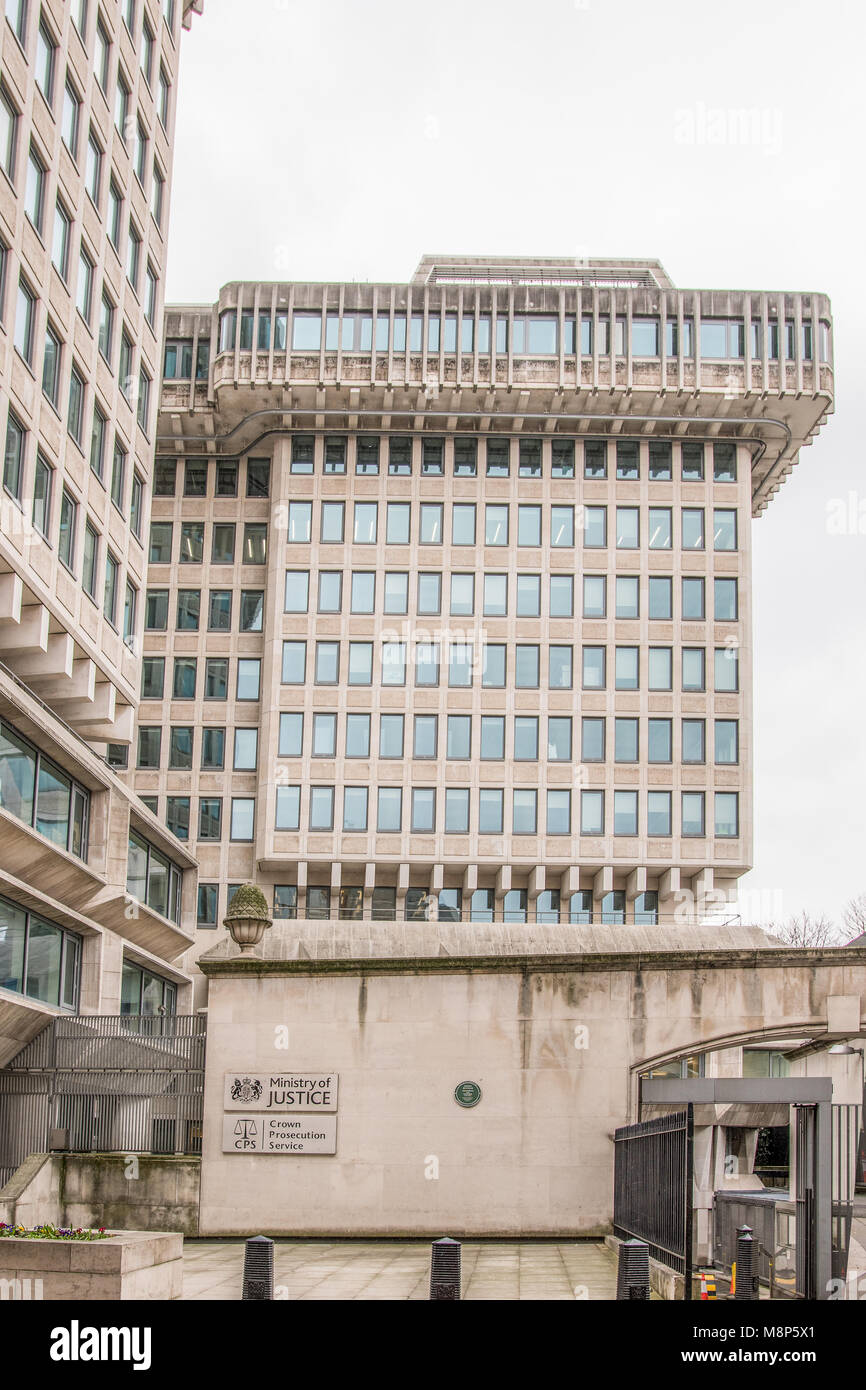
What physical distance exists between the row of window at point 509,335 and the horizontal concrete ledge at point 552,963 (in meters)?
38.2

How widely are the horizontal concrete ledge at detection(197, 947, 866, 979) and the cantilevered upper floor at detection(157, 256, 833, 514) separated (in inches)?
1457

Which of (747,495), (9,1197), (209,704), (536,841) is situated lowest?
(9,1197)

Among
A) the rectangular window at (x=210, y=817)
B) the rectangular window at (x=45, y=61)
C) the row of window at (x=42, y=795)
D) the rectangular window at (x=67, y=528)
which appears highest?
the rectangular window at (x=45, y=61)

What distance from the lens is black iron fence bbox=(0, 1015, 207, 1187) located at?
26.7 m

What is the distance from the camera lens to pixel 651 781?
5884 centimetres

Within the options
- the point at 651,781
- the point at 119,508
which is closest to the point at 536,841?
the point at 651,781

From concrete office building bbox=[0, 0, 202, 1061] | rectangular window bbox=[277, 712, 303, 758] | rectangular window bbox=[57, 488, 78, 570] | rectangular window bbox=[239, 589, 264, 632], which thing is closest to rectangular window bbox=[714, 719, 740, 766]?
rectangular window bbox=[277, 712, 303, 758]

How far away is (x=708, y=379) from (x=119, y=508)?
28182mm

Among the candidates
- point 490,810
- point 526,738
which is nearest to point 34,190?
point 526,738

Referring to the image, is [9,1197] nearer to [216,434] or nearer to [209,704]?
[209,704]

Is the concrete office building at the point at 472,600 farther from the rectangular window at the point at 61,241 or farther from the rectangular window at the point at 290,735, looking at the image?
the rectangular window at the point at 61,241

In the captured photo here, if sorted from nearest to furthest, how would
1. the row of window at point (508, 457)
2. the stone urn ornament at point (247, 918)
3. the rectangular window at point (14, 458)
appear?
the stone urn ornament at point (247, 918) → the rectangular window at point (14, 458) → the row of window at point (508, 457)

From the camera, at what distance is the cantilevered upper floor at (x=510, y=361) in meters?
60.1

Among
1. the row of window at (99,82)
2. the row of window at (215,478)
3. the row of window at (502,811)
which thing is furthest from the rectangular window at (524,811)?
the row of window at (99,82)
